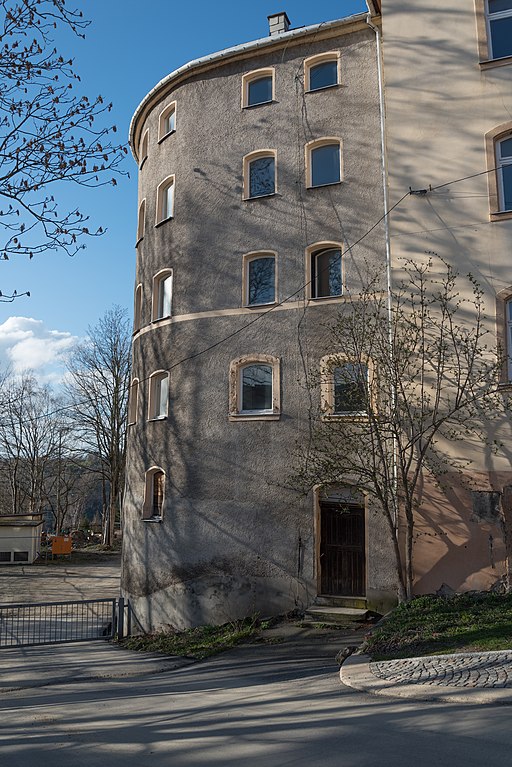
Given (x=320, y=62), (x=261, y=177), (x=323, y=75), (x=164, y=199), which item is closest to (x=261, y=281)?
(x=261, y=177)

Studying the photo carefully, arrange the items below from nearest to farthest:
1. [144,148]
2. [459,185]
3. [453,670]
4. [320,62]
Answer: [453,670]
[459,185]
[320,62]
[144,148]

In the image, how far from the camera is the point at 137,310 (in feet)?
71.5

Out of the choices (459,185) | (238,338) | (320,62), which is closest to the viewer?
(459,185)

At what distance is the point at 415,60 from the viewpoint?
1619cm

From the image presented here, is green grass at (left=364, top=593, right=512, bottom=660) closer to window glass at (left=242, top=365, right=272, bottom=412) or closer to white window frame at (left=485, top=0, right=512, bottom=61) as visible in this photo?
window glass at (left=242, top=365, right=272, bottom=412)

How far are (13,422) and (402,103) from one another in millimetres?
46177

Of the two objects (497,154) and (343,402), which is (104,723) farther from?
(497,154)

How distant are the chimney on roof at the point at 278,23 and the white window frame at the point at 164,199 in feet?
18.5

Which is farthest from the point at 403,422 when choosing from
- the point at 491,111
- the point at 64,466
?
the point at 64,466

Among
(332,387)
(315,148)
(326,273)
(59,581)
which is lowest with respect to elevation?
(59,581)

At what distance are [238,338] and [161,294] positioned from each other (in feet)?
12.1

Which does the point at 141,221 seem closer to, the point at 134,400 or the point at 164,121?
the point at 164,121

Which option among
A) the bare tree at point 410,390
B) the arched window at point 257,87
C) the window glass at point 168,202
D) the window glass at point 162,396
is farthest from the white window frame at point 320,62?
the window glass at point 162,396

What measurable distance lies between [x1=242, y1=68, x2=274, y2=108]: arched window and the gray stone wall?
0.89 ft
